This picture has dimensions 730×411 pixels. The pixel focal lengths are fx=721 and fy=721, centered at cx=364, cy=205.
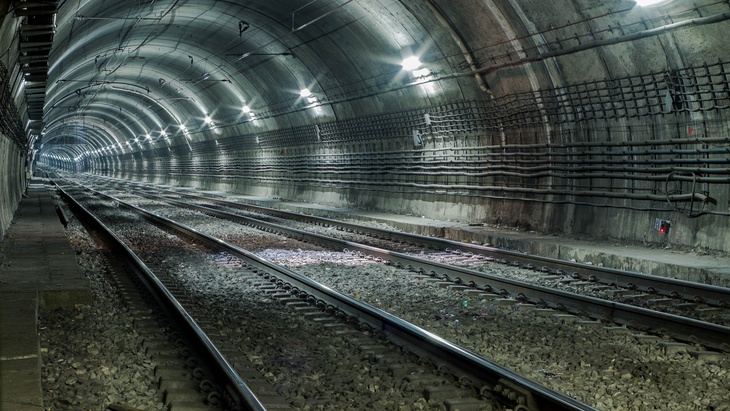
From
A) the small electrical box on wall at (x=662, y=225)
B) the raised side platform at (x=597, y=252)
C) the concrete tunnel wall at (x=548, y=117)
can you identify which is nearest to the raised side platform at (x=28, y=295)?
the raised side platform at (x=597, y=252)

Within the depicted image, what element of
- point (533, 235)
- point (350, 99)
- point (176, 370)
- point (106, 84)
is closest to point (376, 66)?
point (350, 99)

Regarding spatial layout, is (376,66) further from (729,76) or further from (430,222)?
(729,76)

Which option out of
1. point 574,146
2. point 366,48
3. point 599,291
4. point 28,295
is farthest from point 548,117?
point 28,295

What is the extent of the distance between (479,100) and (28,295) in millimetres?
11888

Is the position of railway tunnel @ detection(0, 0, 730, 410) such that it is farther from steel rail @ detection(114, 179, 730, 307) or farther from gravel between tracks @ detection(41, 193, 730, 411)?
gravel between tracks @ detection(41, 193, 730, 411)

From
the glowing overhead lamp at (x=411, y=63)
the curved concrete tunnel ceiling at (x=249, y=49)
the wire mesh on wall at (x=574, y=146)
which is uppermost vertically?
the curved concrete tunnel ceiling at (x=249, y=49)

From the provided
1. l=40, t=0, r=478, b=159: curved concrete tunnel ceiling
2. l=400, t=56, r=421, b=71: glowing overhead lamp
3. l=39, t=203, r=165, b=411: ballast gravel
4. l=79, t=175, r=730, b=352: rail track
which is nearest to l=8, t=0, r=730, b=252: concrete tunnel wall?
l=40, t=0, r=478, b=159: curved concrete tunnel ceiling

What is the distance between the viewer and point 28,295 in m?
8.02

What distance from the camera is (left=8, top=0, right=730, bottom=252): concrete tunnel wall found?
11.7m

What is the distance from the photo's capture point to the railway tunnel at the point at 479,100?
38.7 ft

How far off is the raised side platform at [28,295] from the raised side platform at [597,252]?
814 cm

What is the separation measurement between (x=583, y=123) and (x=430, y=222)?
18.5 feet

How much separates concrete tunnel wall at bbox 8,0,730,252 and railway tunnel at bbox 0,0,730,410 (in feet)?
0.14

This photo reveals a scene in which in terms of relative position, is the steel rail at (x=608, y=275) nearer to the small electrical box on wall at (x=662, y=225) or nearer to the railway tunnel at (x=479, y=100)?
the railway tunnel at (x=479, y=100)
